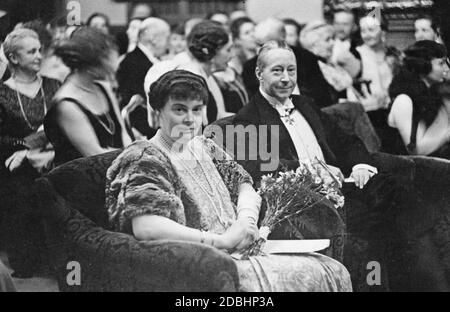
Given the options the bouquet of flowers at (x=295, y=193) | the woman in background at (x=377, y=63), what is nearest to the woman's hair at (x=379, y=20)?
the woman in background at (x=377, y=63)

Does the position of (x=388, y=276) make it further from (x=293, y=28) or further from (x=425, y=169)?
(x=293, y=28)

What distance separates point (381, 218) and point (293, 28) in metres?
1.30

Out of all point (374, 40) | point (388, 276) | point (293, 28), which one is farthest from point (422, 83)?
Answer: point (388, 276)

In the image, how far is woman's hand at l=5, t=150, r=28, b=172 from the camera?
15.7 feet

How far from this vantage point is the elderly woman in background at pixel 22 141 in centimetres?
473

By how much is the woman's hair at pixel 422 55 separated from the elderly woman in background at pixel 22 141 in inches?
88.0

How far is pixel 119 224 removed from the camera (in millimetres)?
4387

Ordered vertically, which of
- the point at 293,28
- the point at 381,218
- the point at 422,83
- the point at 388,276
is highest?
the point at 293,28

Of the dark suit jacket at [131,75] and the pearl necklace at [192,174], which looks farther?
the dark suit jacket at [131,75]

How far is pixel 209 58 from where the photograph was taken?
4824 mm

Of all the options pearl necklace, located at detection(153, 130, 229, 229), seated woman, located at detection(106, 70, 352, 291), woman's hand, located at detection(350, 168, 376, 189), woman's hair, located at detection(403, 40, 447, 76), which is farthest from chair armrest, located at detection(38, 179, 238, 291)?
woman's hair, located at detection(403, 40, 447, 76)

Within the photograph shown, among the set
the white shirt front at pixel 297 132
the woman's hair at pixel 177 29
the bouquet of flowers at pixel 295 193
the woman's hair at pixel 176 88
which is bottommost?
the bouquet of flowers at pixel 295 193

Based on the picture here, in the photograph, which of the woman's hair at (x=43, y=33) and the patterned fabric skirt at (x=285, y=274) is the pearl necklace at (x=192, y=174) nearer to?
the patterned fabric skirt at (x=285, y=274)

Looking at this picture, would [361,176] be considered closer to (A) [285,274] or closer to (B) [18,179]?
(A) [285,274]
